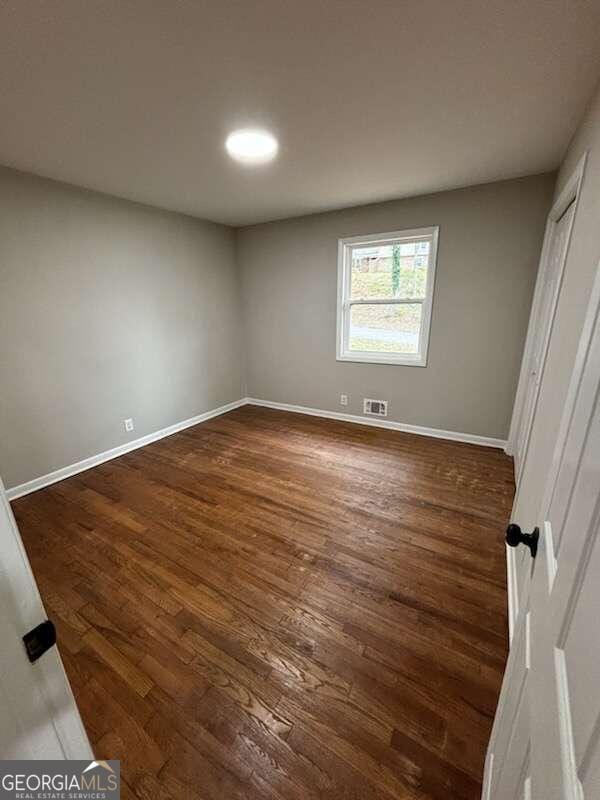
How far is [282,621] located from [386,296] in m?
3.11

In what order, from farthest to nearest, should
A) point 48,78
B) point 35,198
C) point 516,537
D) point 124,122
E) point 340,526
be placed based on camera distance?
point 35,198, point 340,526, point 124,122, point 48,78, point 516,537

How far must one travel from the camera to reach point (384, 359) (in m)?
3.56

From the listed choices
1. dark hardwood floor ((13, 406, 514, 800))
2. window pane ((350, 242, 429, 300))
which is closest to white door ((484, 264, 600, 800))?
dark hardwood floor ((13, 406, 514, 800))

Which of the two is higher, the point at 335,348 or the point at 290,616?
the point at 335,348

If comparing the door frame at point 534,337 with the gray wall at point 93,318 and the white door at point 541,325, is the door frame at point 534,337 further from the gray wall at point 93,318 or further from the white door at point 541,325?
the gray wall at point 93,318

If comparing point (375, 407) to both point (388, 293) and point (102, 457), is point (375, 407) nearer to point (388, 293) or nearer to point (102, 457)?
point (388, 293)

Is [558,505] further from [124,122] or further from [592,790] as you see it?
[124,122]

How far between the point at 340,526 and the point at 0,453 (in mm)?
2623

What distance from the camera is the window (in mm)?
3174

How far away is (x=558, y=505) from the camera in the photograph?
0.67m

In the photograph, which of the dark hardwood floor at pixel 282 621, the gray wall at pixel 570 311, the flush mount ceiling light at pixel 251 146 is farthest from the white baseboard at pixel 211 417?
the flush mount ceiling light at pixel 251 146

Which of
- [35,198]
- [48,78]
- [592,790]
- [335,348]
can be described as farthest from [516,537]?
[35,198]

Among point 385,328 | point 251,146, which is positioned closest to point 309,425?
point 385,328

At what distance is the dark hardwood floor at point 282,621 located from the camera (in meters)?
1.03
